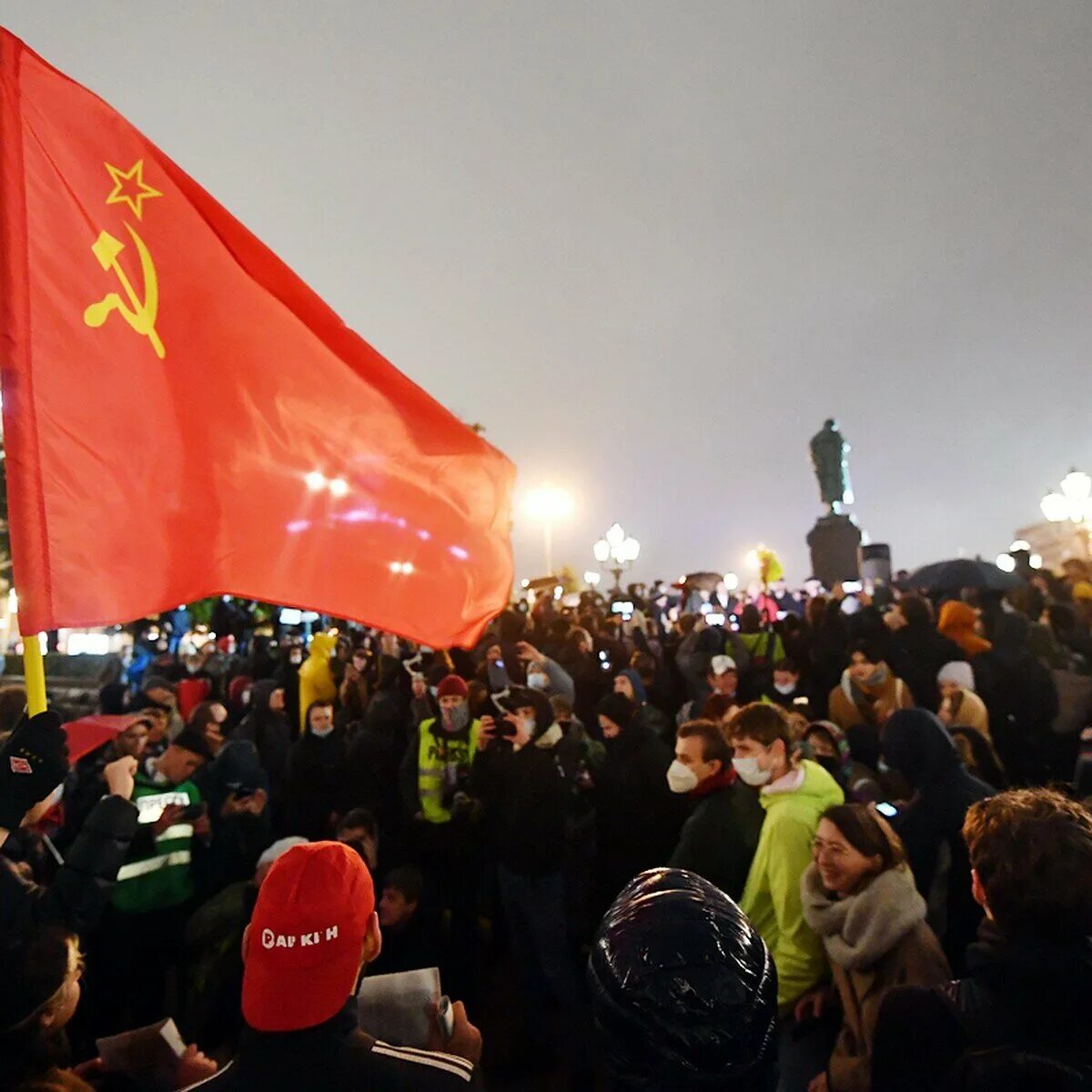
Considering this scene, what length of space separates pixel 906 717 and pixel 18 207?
407 centimetres

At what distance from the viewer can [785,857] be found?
3180 millimetres

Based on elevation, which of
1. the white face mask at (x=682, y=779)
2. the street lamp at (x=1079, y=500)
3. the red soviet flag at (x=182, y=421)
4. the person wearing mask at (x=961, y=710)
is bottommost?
the white face mask at (x=682, y=779)

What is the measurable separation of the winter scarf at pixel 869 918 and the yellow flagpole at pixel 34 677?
268 centimetres

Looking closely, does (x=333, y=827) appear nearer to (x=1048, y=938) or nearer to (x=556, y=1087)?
(x=556, y=1087)

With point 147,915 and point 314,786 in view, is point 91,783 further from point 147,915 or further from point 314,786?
point 314,786

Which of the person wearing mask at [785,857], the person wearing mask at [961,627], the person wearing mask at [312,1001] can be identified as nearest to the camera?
the person wearing mask at [312,1001]

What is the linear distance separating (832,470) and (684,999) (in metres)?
27.7

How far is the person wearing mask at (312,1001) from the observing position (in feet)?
5.10

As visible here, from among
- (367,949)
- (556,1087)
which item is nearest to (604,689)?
(556,1087)

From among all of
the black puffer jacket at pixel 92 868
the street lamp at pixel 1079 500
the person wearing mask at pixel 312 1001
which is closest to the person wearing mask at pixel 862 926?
the person wearing mask at pixel 312 1001

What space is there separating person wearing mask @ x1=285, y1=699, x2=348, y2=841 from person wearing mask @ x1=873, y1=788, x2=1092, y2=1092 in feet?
16.0

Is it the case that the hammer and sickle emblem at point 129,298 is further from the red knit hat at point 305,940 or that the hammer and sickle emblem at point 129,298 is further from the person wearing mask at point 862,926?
the person wearing mask at point 862,926

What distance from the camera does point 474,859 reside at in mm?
5434

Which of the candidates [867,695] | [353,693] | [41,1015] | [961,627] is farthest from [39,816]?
[961,627]
